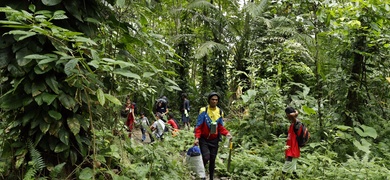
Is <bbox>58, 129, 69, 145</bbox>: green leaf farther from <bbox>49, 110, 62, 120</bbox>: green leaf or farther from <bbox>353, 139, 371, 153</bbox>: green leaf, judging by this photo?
<bbox>353, 139, 371, 153</bbox>: green leaf

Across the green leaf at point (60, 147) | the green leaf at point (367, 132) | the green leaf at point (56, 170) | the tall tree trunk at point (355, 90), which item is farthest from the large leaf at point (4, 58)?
the tall tree trunk at point (355, 90)

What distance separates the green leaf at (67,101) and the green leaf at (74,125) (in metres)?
0.14

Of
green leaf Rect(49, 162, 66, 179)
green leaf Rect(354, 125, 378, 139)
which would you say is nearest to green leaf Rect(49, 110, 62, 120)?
green leaf Rect(49, 162, 66, 179)

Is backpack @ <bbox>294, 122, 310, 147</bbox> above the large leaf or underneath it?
underneath

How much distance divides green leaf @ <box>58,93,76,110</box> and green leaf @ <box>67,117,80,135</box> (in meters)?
0.14

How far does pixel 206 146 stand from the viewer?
16.6 feet

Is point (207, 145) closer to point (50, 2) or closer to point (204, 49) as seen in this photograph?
point (50, 2)

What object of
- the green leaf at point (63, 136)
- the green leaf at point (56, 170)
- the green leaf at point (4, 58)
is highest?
the green leaf at point (4, 58)

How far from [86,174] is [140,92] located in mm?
995

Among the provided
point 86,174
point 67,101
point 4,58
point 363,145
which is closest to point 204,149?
point 86,174

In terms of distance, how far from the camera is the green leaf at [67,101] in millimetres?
2721

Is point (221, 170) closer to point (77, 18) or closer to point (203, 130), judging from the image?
point (203, 130)

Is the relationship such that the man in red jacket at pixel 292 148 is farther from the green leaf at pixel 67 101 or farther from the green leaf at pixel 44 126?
the green leaf at pixel 44 126

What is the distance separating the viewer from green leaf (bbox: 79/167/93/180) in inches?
115
